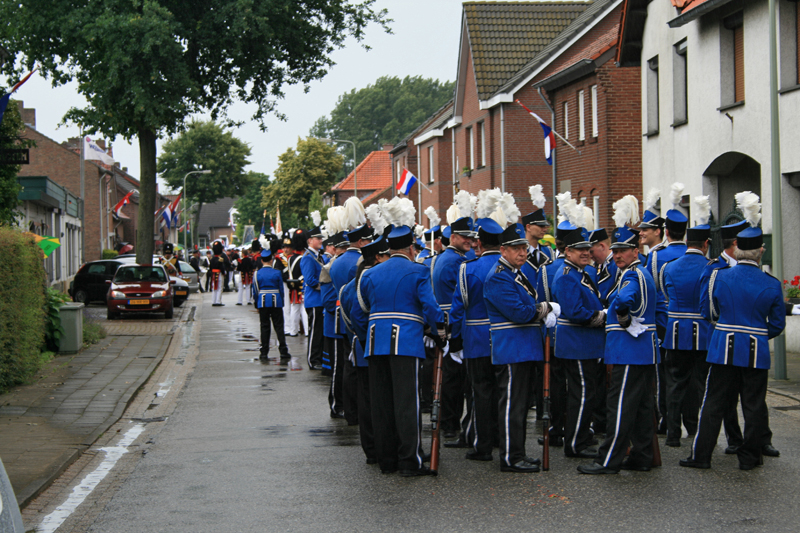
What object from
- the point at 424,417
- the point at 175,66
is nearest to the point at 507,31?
the point at 175,66

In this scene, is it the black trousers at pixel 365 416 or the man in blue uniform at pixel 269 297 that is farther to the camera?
the man in blue uniform at pixel 269 297

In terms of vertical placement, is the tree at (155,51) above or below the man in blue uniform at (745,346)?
above

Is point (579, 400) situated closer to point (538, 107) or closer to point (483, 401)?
point (483, 401)

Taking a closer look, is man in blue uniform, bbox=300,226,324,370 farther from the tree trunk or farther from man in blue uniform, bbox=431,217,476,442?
the tree trunk

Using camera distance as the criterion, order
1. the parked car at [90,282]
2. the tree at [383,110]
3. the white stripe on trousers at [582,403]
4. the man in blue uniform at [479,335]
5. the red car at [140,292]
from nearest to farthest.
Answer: the white stripe on trousers at [582,403]
the man in blue uniform at [479,335]
the red car at [140,292]
the parked car at [90,282]
the tree at [383,110]

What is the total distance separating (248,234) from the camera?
6612 cm

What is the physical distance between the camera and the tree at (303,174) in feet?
260

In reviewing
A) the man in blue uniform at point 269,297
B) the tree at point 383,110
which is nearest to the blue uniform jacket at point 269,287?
the man in blue uniform at point 269,297

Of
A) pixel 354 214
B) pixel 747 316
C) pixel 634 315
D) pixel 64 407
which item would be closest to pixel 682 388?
pixel 747 316

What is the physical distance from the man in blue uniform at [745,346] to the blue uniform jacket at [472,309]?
1.80m

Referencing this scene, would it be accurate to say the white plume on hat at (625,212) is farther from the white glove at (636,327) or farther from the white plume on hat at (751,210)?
the white glove at (636,327)

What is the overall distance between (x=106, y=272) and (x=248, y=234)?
115 feet

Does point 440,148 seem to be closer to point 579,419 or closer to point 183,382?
point 183,382

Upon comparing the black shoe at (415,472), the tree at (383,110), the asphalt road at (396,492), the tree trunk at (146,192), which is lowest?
the asphalt road at (396,492)
